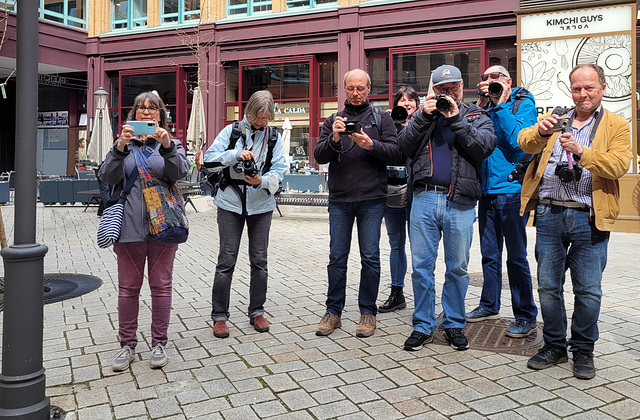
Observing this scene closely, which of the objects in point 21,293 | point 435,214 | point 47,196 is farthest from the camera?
point 47,196

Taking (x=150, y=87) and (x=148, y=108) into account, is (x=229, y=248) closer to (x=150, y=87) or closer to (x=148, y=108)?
(x=148, y=108)

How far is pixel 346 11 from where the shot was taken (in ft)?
64.4

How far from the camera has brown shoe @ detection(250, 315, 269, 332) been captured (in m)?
4.75

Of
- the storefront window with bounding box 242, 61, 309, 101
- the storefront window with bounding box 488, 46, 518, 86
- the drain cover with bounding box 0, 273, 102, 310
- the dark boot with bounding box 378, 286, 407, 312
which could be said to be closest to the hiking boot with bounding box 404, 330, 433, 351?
the dark boot with bounding box 378, 286, 407, 312

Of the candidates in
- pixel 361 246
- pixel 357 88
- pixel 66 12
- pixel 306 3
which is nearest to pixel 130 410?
pixel 361 246

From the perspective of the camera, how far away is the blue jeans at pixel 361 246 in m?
4.70

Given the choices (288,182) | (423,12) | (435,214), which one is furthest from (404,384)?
(423,12)

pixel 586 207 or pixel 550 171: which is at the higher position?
pixel 550 171

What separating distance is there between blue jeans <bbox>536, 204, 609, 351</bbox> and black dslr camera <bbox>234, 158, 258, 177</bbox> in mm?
2142

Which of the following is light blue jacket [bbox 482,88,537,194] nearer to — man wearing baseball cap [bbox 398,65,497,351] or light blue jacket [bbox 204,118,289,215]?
man wearing baseball cap [bbox 398,65,497,351]

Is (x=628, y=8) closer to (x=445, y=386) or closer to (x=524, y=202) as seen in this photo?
(x=524, y=202)

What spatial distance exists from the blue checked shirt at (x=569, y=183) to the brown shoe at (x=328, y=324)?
1.96 m

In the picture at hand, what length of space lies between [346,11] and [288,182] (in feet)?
25.5

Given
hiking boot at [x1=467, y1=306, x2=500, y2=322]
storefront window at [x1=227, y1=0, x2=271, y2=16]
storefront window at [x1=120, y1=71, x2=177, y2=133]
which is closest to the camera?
hiking boot at [x1=467, y1=306, x2=500, y2=322]
